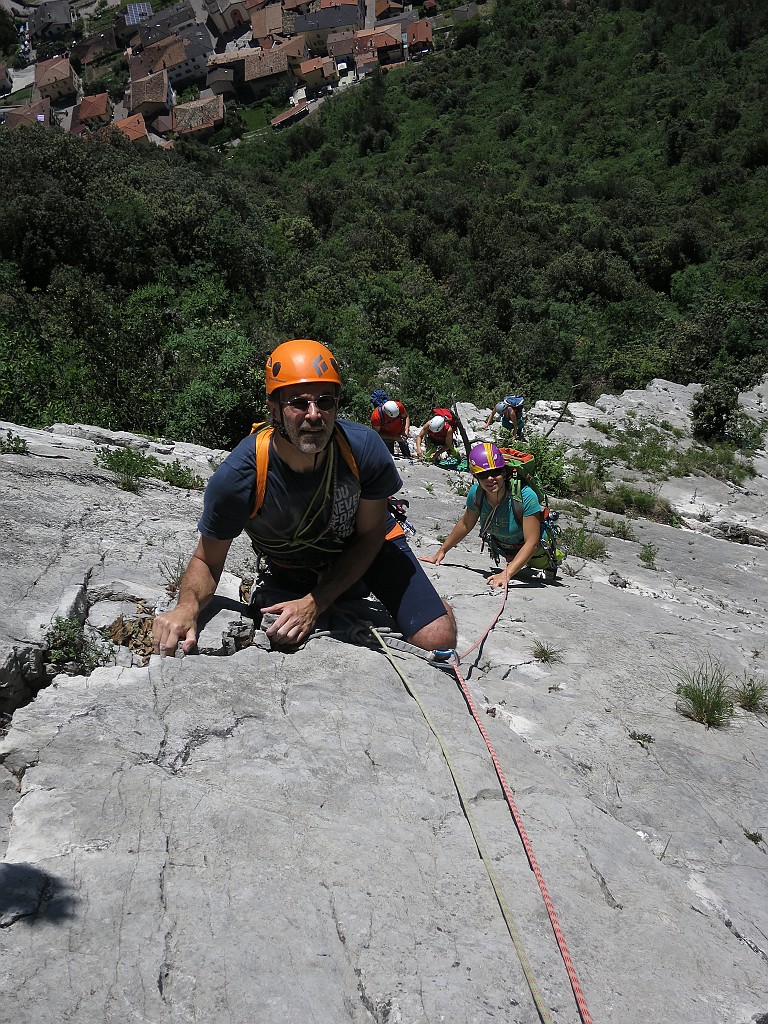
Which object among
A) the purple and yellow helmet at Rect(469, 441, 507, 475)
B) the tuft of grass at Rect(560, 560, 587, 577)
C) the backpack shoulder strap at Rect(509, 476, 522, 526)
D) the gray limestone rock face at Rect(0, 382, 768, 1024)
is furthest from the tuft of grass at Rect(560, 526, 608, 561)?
the gray limestone rock face at Rect(0, 382, 768, 1024)

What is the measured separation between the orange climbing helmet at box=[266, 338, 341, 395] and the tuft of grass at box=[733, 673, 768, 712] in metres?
3.47

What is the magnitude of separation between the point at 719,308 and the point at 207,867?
30.2m

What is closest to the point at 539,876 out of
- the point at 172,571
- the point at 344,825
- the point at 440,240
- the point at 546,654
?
the point at 344,825

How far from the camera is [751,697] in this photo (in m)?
4.62

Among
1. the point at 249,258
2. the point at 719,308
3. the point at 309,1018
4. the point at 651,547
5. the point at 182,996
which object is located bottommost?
the point at 719,308

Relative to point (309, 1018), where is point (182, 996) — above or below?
above

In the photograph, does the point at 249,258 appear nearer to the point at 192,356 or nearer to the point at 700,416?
the point at 192,356

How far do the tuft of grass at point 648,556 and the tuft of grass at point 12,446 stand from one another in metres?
7.26

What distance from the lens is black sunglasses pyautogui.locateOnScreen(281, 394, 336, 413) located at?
11.0 ft

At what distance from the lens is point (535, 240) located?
41531 mm

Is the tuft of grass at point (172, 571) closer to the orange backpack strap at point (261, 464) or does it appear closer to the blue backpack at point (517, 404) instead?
the orange backpack strap at point (261, 464)

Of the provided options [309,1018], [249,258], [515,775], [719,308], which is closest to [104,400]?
[515,775]

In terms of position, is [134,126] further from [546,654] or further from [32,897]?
[32,897]

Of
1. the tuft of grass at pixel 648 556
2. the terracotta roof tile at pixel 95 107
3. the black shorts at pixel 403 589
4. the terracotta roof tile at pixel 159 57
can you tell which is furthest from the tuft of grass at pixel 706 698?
the terracotta roof tile at pixel 159 57
